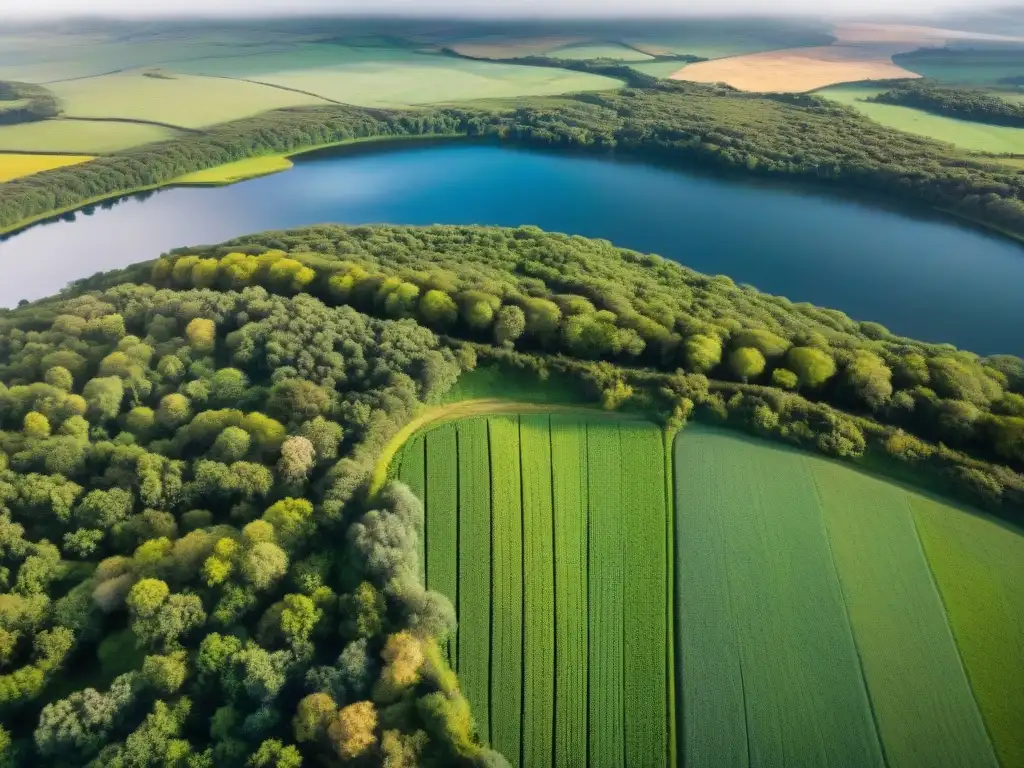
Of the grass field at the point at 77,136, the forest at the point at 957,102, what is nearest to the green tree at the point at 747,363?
the forest at the point at 957,102

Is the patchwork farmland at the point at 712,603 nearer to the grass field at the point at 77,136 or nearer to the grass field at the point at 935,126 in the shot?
the grass field at the point at 935,126

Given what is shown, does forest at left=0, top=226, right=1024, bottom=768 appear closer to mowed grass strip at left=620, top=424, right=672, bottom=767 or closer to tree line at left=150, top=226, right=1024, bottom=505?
tree line at left=150, top=226, right=1024, bottom=505

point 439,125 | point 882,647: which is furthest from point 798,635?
point 439,125

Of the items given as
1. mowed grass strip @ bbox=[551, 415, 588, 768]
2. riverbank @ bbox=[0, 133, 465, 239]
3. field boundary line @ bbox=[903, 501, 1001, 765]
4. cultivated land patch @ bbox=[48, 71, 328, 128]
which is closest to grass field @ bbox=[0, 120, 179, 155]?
cultivated land patch @ bbox=[48, 71, 328, 128]

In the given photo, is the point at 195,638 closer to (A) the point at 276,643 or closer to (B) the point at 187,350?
(A) the point at 276,643

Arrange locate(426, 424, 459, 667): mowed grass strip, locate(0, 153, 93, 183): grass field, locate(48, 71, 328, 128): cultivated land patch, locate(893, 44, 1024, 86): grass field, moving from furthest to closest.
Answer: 1. locate(893, 44, 1024, 86): grass field
2. locate(48, 71, 328, 128): cultivated land patch
3. locate(0, 153, 93, 183): grass field
4. locate(426, 424, 459, 667): mowed grass strip

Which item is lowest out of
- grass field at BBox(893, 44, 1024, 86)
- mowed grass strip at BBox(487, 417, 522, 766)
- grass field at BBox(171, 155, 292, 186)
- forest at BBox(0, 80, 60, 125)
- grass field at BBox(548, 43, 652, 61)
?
mowed grass strip at BBox(487, 417, 522, 766)
